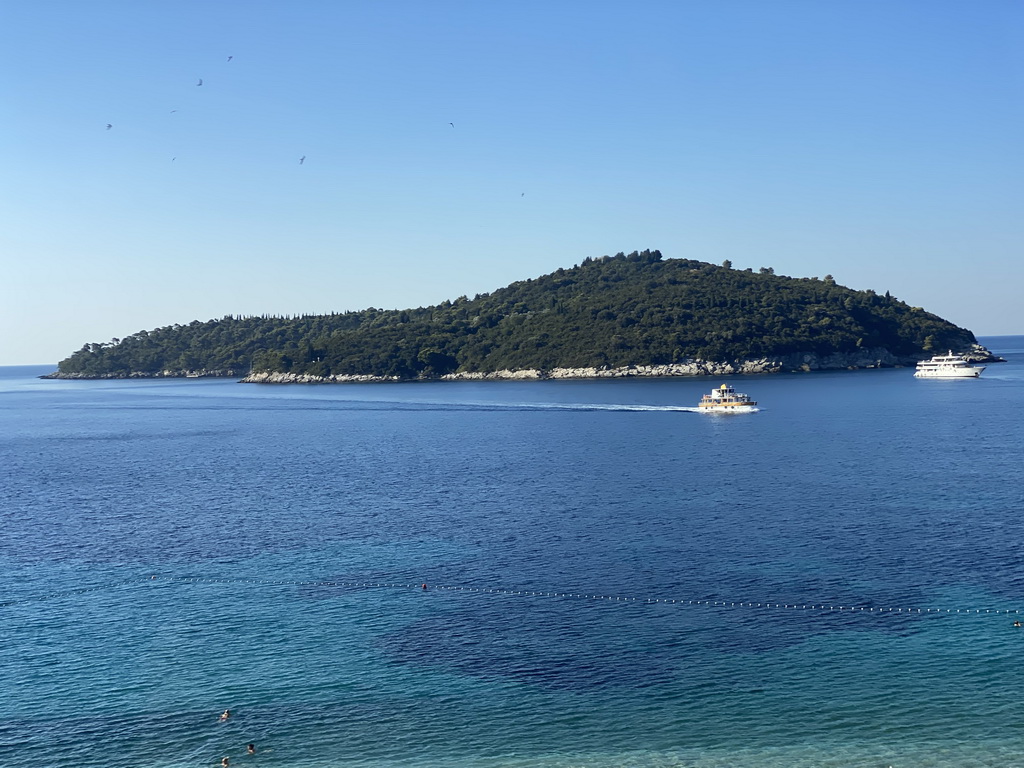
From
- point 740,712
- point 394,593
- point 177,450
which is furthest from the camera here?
point 177,450

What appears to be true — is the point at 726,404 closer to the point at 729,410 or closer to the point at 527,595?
the point at 729,410

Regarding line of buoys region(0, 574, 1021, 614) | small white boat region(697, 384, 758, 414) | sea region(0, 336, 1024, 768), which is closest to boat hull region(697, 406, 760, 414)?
small white boat region(697, 384, 758, 414)

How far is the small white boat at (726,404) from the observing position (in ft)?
456

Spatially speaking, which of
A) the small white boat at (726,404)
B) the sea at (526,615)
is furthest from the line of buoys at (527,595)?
the small white boat at (726,404)

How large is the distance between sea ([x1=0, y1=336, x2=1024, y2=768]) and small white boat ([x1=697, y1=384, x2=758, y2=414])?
48.8 m

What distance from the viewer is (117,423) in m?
158

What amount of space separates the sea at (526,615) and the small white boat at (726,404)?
48822 mm

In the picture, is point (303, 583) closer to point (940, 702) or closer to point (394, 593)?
point (394, 593)

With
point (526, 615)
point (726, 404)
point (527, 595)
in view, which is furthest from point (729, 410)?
point (526, 615)

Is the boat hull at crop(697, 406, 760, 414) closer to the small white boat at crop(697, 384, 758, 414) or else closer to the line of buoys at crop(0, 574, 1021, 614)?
the small white boat at crop(697, 384, 758, 414)

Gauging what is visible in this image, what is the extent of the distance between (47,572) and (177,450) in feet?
203

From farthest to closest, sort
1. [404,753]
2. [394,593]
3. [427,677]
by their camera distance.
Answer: [394,593], [427,677], [404,753]

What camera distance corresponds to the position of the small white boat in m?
139

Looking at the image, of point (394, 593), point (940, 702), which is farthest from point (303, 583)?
point (940, 702)
